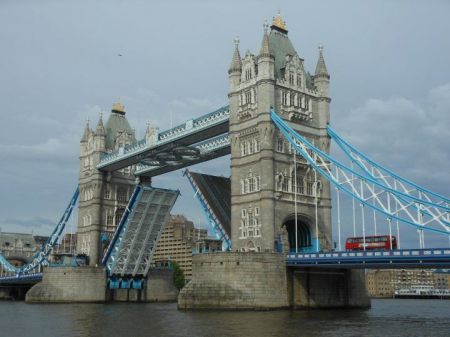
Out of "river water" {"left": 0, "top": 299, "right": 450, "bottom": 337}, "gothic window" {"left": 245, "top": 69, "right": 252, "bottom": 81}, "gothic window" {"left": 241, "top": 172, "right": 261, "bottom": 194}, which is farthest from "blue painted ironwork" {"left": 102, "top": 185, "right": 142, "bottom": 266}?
"river water" {"left": 0, "top": 299, "right": 450, "bottom": 337}

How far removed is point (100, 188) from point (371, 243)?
45.7 m

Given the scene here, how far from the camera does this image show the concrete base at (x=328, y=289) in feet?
174

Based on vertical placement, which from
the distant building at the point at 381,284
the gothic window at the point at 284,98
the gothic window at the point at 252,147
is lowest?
the distant building at the point at 381,284

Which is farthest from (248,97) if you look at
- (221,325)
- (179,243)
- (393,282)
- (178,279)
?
(393,282)

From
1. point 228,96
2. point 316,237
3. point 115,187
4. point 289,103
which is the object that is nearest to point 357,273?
point 316,237

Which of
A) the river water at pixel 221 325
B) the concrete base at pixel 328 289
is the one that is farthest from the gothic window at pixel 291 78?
the river water at pixel 221 325

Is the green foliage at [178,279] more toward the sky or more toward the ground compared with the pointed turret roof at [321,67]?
more toward the ground

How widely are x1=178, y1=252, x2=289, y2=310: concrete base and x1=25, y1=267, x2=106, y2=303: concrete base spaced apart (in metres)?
28.0

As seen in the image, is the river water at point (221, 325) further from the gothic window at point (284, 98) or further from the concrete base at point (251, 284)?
the gothic window at point (284, 98)

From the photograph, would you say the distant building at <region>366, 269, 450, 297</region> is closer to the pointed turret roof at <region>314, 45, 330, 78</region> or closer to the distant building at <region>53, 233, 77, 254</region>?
the distant building at <region>53, 233, 77, 254</region>

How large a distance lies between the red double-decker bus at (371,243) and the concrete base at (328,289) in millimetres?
4717

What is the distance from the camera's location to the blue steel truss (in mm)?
65000

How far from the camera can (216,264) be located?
51.6m

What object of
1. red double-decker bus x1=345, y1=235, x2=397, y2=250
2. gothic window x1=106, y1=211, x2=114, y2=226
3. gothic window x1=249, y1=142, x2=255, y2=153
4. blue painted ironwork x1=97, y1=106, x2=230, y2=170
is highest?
blue painted ironwork x1=97, y1=106, x2=230, y2=170
